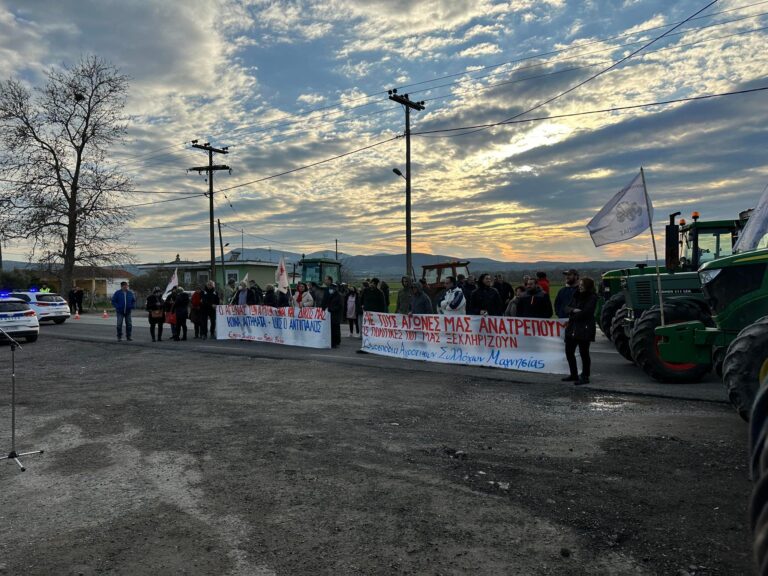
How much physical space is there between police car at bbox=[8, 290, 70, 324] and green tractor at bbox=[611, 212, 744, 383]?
2503cm

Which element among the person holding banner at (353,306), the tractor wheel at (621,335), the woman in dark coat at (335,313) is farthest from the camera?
the person holding banner at (353,306)

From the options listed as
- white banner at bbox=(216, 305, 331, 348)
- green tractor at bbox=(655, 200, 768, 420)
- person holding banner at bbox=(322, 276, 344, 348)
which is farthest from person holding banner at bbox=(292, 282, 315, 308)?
green tractor at bbox=(655, 200, 768, 420)

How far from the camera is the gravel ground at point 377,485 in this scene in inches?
140

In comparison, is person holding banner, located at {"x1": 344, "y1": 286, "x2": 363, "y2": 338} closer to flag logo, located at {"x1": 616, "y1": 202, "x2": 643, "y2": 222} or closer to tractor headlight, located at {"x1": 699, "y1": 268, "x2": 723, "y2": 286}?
flag logo, located at {"x1": 616, "y1": 202, "x2": 643, "y2": 222}

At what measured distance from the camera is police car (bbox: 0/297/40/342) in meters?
18.2

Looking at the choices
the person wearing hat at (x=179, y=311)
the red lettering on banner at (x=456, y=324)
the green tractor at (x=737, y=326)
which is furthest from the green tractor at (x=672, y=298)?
the person wearing hat at (x=179, y=311)

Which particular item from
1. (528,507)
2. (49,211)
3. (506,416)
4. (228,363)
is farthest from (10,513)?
(49,211)

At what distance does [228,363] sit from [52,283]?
5291cm

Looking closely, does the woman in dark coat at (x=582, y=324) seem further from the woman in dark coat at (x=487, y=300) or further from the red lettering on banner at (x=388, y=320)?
the red lettering on banner at (x=388, y=320)

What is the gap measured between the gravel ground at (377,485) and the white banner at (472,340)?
1865 mm

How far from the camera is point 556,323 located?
1059 centimetres

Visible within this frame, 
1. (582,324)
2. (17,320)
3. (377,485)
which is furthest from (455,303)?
(17,320)

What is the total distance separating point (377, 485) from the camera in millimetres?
4785

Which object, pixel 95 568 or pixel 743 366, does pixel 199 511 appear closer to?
pixel 95 568
